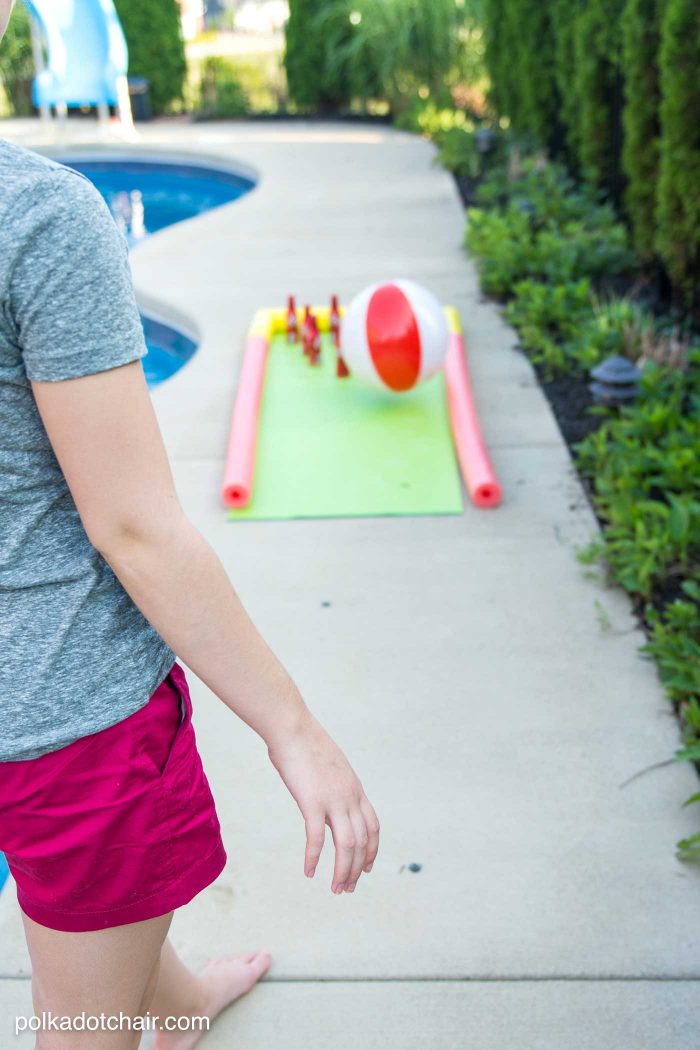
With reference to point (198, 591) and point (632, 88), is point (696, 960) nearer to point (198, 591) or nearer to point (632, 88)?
point (198, 591)

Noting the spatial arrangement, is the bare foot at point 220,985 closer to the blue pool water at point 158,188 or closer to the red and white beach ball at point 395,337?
the red and white beach ball at point 395,337

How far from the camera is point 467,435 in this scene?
438 centimetres

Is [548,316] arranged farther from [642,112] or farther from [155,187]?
[155,187]

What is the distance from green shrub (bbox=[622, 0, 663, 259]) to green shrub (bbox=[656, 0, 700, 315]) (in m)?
0.30

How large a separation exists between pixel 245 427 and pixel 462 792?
2.26m

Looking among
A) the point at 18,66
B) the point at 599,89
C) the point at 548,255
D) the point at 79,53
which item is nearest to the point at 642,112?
the point at 548,255

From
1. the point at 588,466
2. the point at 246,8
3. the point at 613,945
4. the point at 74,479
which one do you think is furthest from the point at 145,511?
the point at 246,8

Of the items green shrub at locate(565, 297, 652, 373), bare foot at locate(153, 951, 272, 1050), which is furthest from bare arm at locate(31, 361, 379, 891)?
green shrub at locate(565, 297, 652, 373)

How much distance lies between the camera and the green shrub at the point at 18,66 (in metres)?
14.5

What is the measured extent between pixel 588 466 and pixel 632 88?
111 inches

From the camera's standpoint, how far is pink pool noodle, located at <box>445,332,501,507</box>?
13.2 feet

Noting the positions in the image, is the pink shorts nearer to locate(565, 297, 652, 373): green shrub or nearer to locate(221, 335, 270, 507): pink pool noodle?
locate(221, 335, 270, 507): pink pool noodle

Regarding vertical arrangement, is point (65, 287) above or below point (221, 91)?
above

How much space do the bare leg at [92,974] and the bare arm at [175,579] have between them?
284 millimetres
